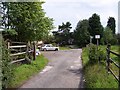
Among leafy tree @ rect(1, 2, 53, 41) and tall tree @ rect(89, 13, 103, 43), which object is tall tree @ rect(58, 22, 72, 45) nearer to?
tall tree @ rect(89, 13, 103, 43)

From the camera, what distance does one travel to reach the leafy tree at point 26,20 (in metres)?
20.8

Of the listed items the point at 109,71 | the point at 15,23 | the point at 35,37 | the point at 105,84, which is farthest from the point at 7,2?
the point at 105,84

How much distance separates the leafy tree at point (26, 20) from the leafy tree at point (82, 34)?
52.3 metres

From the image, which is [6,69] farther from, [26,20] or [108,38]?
[108,38]

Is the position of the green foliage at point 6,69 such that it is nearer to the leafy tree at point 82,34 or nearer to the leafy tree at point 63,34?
the leafy tree at point 82,34

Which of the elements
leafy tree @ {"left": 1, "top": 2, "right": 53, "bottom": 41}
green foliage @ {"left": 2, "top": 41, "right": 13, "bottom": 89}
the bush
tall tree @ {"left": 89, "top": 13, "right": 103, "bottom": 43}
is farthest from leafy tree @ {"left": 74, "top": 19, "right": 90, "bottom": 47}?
green foliage @ {"left": 2, "top": 41, "right": 13, "bottom": 89}

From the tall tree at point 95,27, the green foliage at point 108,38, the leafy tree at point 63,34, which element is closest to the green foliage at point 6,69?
the green foliage at point 108,38

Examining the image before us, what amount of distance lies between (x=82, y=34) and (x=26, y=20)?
185ft

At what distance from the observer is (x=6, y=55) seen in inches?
420

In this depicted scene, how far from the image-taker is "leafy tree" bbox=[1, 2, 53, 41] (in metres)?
20.8

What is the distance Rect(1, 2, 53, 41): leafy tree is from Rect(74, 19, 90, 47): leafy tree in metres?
52.3

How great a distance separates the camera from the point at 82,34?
7694cm

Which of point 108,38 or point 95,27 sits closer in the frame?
point 108,38

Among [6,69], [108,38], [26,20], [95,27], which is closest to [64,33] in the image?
[95,27]
